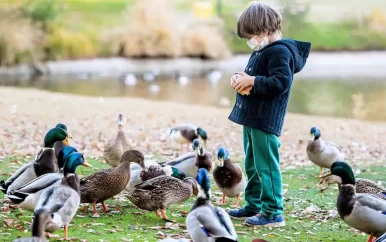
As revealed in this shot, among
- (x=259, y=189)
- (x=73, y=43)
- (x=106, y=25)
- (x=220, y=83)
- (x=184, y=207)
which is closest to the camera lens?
(x=259, y=189)

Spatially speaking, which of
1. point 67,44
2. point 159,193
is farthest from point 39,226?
point 67,44

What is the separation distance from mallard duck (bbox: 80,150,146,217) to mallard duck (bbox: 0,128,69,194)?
0.40 meters

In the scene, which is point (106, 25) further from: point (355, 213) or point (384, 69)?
point (355, 213)

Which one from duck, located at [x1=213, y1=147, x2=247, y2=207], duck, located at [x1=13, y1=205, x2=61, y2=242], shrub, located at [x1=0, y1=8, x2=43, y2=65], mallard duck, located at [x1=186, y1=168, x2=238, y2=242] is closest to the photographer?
duck, located at [x1=13, y1=205, x2=61, y2=242]

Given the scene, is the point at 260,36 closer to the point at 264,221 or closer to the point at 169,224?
the point at 264,221

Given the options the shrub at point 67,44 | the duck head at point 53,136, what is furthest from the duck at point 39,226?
the shrub at point 67,44

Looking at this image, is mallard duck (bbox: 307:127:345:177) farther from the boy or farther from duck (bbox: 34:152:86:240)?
duck (bbox: 34:152:86:240)

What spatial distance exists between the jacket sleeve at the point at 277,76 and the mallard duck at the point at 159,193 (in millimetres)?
1242

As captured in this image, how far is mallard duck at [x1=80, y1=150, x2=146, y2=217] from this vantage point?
5.80 meters

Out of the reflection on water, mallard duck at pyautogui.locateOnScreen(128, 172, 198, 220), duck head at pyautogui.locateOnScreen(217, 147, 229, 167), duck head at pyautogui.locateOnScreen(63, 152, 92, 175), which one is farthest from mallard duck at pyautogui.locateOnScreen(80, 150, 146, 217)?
the reflection on water

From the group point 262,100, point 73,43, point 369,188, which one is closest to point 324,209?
point 369,188

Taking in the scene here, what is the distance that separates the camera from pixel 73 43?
30.6 metres

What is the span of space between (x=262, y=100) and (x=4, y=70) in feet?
74.0

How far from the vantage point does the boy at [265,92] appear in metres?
5.21
